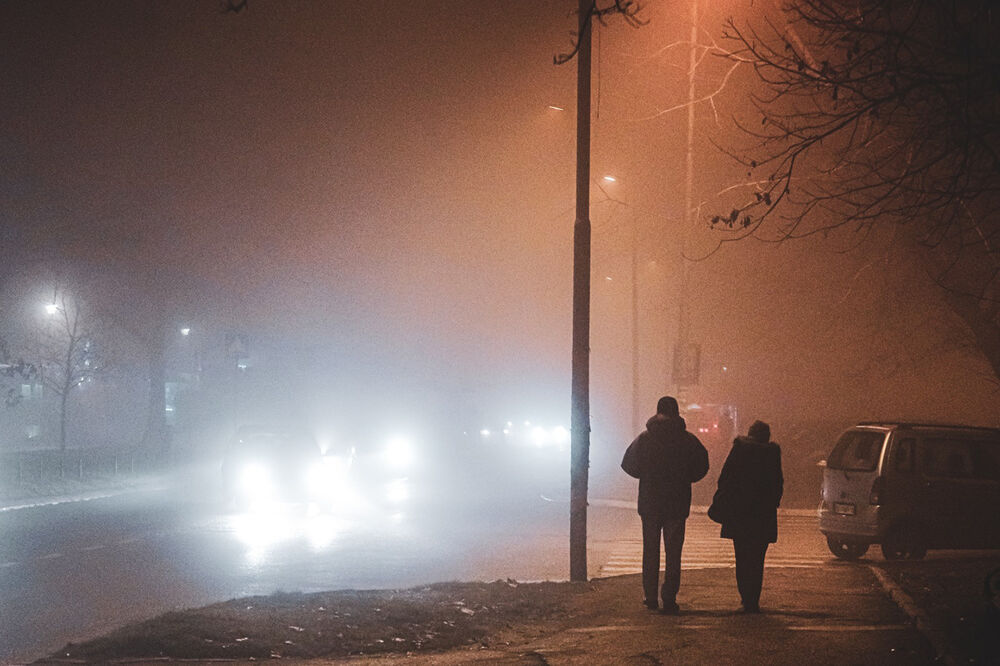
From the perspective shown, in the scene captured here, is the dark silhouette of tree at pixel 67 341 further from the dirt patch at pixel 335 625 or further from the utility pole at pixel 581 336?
the dirt patch at pixel 335 625

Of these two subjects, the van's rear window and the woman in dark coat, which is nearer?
the woman in dark coat

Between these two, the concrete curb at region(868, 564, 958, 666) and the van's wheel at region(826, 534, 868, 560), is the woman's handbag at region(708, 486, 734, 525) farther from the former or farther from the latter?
the van's wheel at region(826, 534, 868, 560)

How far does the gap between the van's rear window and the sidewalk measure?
4581 millimetres

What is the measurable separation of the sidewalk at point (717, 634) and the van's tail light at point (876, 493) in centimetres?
415

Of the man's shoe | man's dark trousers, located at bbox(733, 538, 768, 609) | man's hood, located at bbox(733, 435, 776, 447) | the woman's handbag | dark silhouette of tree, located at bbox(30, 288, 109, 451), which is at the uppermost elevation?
dark silhouette of tree, located at bbox(30, 288, 109, 451)

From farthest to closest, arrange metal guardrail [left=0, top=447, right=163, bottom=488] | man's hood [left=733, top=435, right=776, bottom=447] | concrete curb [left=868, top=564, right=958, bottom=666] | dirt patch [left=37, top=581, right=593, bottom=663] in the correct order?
metal guardrail [left=0, top=447, right=163, bottom=488] < man's hood [left=733, top=435, right=776, bottom=447] < dirt patch [left=37, top=581, right=593, bottom=663] < concrete curb [left=868, top=564, right=958, bottom=666]

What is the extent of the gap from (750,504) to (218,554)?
10.8 m

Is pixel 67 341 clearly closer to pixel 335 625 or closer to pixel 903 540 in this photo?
pixel 903 540

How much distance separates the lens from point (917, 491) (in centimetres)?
1675

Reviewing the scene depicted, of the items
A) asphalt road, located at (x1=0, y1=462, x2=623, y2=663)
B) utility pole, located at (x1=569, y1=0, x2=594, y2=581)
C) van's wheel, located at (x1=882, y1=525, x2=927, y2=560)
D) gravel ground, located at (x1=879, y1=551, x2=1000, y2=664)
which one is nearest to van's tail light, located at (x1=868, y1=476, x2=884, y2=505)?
van's wheel, located at (x1=882, y1=525, x2=927, y2=560)

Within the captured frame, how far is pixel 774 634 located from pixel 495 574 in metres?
7.64

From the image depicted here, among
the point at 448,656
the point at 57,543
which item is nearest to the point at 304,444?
the point at 57,543

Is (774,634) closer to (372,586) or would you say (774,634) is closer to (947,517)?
(372,586)

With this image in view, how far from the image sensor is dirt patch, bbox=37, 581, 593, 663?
30.7 feet
